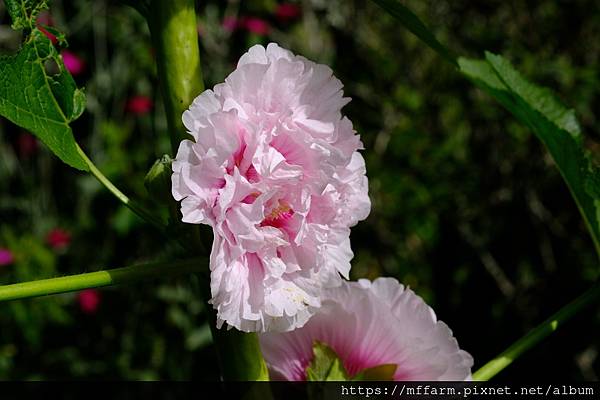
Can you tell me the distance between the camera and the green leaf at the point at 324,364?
0.55 metres

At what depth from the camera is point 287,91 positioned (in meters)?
0.47

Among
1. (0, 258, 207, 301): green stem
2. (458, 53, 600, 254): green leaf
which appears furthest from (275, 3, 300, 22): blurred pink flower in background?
(0, 258, 207, 301): green stem

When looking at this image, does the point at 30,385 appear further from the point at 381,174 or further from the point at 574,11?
the point at 574,11

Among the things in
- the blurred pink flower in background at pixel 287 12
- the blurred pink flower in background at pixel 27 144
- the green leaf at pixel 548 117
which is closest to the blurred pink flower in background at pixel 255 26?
the blurred pink flower in background at pixel 287 12

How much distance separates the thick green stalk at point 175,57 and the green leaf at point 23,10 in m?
0.08

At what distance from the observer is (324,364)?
1.82 ft

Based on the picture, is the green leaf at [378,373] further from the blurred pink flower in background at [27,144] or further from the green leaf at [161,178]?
the blurred pink flower in background at [27,144]

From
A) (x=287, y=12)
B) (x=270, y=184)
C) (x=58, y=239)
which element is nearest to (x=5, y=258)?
(x=58, y=239)

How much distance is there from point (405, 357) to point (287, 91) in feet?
0.71

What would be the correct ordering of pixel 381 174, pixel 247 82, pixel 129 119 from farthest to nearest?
pixel 129 119 < pixel 381 174 < pixel 247 82

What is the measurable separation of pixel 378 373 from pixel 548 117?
0.27 metres

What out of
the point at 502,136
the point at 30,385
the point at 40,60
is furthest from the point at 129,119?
the point at 40,60

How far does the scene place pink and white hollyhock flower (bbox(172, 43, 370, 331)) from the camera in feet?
1.45

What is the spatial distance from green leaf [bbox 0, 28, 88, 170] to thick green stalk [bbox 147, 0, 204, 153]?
0.07 metres
